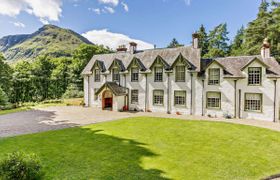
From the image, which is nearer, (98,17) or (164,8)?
(164,8)

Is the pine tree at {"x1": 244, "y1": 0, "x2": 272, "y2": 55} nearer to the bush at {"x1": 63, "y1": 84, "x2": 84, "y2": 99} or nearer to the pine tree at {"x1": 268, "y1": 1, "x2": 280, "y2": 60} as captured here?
the pine tree at {"x1": 268, "y1": 1, "x2": 280, "y2": 60}

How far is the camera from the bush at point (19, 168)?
6129 millimetres

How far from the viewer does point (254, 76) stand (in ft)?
67.5

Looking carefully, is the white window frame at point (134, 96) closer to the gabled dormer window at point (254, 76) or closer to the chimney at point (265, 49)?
the gabled dormer window at point (254, 76)

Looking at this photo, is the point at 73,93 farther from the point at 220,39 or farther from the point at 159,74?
the point at 220,39

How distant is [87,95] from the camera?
32.3 meters

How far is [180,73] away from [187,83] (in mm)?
1648

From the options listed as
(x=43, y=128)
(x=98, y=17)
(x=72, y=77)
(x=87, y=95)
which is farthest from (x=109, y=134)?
(x=72, y=77)

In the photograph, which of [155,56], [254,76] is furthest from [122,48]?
[254,76]

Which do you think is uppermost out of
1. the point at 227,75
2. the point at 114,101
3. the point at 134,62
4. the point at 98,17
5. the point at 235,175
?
the point at 98,17

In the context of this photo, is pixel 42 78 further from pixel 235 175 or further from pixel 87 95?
pixel 235 175

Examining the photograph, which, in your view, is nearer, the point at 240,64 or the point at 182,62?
the point at 240,64

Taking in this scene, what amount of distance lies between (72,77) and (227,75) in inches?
1627

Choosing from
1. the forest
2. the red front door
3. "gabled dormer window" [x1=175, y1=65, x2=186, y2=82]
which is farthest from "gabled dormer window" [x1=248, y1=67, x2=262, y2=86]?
the forest
